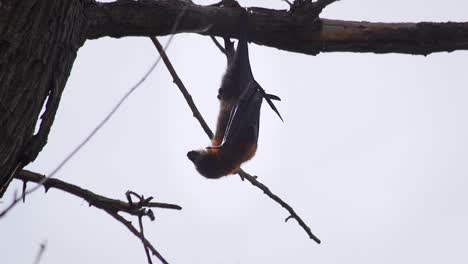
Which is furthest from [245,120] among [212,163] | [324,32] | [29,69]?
[29,69]

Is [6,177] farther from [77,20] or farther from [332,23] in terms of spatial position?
[332,23]

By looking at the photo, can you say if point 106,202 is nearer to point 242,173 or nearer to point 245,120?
point 242,173

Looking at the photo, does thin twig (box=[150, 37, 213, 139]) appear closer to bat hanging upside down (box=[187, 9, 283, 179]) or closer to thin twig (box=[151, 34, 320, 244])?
thin twig (box=[151, 34, 320, 244])

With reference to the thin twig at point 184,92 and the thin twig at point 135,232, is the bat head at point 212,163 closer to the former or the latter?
the thin twig at point 184,92

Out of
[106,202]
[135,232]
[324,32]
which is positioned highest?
[324,32]

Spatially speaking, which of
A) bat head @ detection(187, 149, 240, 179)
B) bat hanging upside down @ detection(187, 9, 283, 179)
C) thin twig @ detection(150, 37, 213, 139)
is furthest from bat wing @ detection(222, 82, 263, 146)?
thin twig @ detection(150, 37, 213, 139)

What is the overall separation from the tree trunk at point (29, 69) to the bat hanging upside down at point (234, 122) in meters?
3.14

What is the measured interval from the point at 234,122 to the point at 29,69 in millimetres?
4540

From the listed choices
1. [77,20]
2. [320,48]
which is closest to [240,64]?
[320,48]

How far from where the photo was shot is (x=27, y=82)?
7.45 feet

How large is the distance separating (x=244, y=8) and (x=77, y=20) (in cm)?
117

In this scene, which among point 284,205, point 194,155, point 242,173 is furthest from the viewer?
point 194,155

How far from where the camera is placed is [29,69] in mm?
2271

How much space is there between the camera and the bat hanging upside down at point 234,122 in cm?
625
